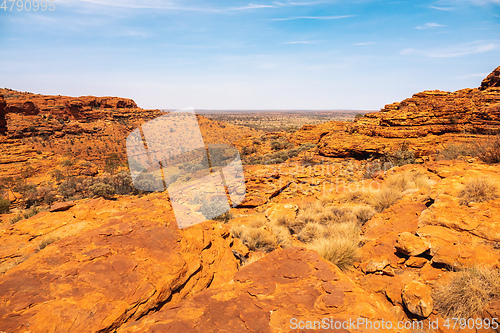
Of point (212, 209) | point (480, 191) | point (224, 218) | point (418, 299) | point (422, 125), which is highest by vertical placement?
point (422, 125)

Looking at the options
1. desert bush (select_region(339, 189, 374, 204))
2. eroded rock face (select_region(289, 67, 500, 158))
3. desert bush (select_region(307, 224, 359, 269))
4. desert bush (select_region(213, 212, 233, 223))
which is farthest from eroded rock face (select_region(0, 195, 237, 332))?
eroded rock face (select_region(289, 67, 500, 158))

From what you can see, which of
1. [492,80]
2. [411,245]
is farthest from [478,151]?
[492,80]

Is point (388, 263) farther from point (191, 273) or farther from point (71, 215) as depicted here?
point (71, 215)

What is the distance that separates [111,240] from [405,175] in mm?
8203

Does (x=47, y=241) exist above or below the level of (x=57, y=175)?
above

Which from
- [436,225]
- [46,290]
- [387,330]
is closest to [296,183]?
[436,225]

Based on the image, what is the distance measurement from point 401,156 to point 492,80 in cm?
2765

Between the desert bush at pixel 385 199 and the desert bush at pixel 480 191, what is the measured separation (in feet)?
4.89

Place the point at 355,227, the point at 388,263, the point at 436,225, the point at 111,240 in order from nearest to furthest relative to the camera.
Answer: the point at 111,240 → the point at 388,263 → the point at 436,225 → the point at 355,227

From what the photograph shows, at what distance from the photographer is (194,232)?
3.95 meters

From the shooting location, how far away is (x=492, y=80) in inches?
1011

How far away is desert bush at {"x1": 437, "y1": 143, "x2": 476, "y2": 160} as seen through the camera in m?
8.44

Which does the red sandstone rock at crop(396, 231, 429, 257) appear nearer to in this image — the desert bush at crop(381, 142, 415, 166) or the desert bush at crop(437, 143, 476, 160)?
the desert bush at crop(437, 143, 476, 160)

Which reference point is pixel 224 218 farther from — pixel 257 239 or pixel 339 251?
pixel 339 251
